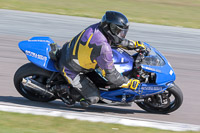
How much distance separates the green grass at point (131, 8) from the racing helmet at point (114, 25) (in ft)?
28.3

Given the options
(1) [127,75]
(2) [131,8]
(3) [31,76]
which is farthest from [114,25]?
(2) [131,8]

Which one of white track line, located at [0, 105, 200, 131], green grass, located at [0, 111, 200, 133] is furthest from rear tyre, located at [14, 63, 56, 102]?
green grass, located at [0, 111, 200, 133]

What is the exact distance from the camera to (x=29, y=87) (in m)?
5.96

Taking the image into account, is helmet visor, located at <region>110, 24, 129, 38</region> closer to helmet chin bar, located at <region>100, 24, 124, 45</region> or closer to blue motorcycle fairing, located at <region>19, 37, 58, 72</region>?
helmet chin bar, located at <region>100, 24, 124, 45</region>

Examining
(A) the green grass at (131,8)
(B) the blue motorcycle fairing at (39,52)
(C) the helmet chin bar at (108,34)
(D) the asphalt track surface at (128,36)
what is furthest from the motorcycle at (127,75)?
(A) the green grass at (131,8)

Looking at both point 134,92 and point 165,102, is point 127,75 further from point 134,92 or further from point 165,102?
point 165,102

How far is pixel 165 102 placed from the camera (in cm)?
596

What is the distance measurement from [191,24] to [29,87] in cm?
916

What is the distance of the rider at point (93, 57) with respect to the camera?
16.9ft

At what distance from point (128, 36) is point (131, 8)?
5.16 metres

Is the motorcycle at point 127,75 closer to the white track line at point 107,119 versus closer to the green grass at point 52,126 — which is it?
the white track line at point 107,119

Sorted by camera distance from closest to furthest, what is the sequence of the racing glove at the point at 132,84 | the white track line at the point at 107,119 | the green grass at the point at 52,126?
the green grass at the point at 52,126, the white track line at the point at 107,119, the racing glove at the point at 132,84

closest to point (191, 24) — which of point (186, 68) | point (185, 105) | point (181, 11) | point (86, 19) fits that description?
point (181, 11)

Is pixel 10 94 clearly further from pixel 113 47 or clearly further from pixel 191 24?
pixel 191 24
